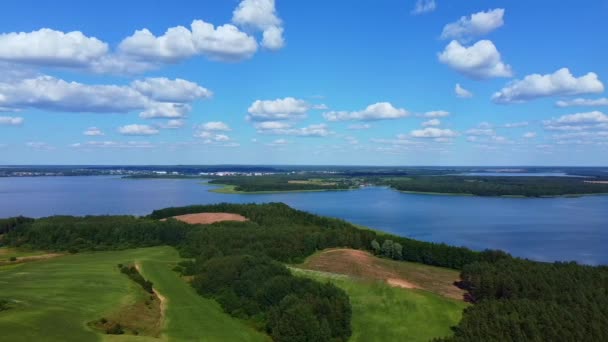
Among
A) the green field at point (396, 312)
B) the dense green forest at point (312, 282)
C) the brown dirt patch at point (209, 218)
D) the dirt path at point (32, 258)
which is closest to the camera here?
the dense green forest at point (312, 282)

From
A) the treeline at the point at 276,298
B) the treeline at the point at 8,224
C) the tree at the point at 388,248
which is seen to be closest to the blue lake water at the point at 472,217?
the tree at the point at 388,248

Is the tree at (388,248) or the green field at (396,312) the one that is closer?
the green field at (396,312)

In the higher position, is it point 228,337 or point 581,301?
point 581,301

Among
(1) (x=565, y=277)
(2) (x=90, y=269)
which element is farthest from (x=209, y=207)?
(1) (x=565, y=277)

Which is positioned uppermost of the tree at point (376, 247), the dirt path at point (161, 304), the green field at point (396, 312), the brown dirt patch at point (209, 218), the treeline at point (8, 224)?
the brown dirt patch at point (209, 218)

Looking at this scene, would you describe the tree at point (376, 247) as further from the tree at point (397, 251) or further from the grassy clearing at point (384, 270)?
the grassy clearing at point (384, 270)

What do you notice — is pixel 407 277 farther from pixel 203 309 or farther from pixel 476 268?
pixel 203 309

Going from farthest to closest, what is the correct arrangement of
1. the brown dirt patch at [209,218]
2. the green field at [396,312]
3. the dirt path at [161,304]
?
the brown dirt patch at [209,218], the green field at [396,312], the dirt path at [161,304]
